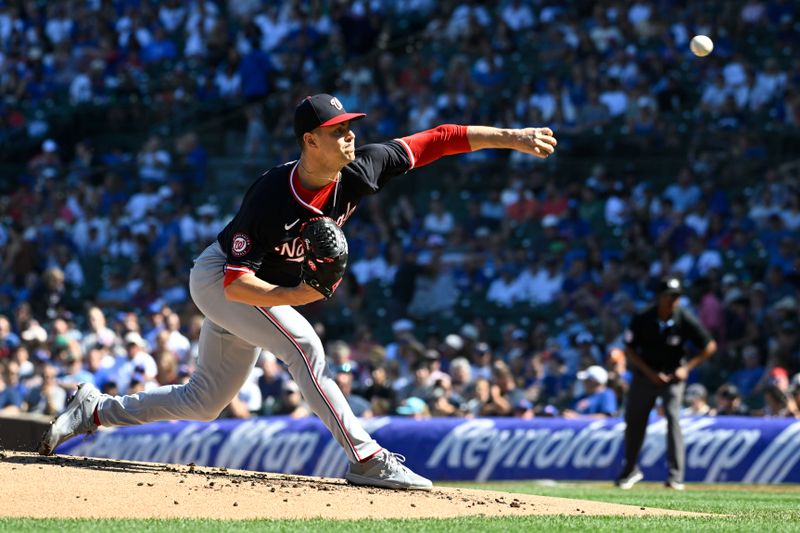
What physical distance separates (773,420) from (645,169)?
231 inches

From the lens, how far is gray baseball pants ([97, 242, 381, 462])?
6.45 metres

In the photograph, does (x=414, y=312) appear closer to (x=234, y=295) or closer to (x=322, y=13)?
(x=322, y=13)

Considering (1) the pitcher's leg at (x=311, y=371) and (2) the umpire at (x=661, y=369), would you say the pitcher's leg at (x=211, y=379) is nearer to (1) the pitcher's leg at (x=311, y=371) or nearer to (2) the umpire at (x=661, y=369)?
(1) the pitcher's leg at (x=311, y=371)

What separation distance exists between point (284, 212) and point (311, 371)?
0.83 meters

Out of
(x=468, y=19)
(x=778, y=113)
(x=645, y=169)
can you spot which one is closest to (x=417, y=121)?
(x=468, y=19)

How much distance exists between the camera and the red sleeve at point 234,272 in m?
6.14

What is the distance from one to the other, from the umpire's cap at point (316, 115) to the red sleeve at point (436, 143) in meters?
0.45

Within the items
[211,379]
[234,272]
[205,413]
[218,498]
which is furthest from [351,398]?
[234,272]

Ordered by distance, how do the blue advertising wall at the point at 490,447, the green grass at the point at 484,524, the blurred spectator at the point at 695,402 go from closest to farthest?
the green grass at the point at 484,524 < the blue advertising wall at the point at 490,447 < the blurred spectator at the point at 695,402

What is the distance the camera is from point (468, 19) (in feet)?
66.7

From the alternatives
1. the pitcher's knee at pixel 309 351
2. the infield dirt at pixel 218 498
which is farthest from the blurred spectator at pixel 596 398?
the pitcher's knee at pixel 309 351

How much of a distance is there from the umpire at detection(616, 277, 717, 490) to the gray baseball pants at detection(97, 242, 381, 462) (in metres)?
4.76

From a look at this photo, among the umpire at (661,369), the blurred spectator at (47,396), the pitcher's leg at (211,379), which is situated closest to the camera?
the pitcher's leg at (211,379)

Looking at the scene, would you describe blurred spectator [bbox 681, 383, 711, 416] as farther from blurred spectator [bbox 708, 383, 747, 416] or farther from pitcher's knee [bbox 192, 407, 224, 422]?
pitcher's knee [bbox 192, 407, 224, 422]
